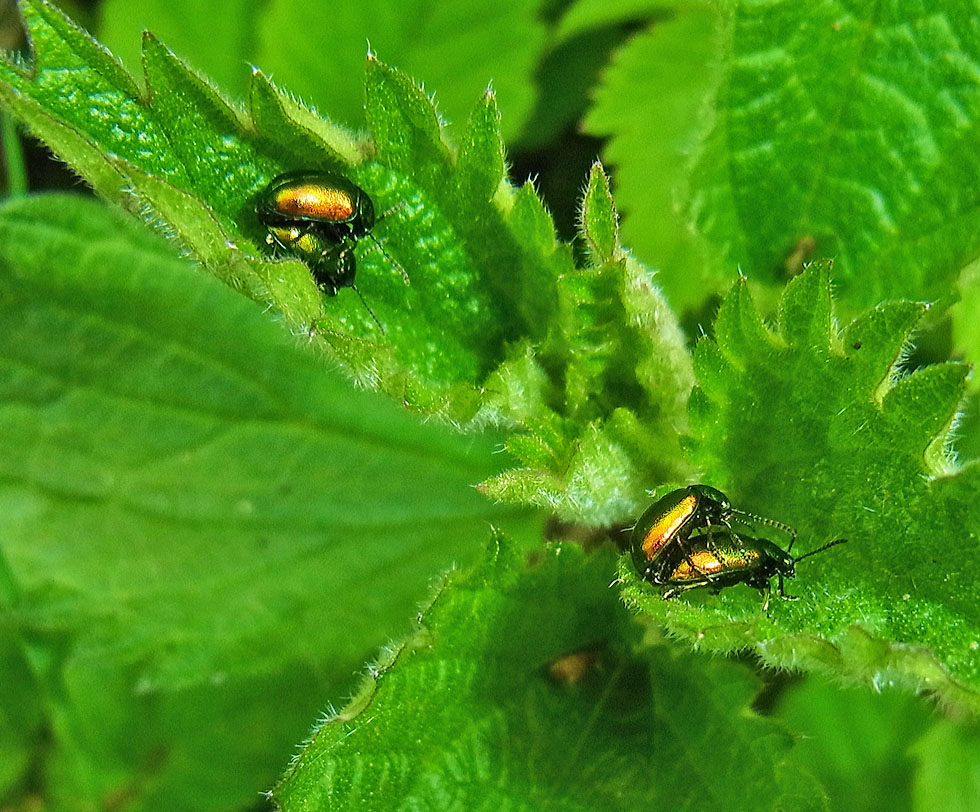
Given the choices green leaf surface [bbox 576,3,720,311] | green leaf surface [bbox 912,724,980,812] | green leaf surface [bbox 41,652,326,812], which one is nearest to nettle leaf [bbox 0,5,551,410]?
green leaf surface [bbox 576,3,720,311]

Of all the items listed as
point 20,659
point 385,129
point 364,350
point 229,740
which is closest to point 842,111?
point 385,129

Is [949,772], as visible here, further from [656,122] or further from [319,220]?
[319,220]

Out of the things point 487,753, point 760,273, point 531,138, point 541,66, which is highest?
point 541,66

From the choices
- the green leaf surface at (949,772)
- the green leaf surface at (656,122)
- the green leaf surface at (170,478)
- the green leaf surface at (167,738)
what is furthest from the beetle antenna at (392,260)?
the green leaf surface at (949,772)

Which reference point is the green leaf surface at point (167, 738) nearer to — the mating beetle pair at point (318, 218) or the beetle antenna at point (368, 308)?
the beetle antenna at point (368, 308)

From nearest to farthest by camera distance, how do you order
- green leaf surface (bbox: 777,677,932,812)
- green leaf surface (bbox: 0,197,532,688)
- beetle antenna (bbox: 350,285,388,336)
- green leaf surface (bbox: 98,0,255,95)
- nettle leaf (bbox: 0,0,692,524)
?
nettle leaf (bbox: 0,0,692,524) → beetle antenna (bbox: 350,285,388,336) → green leaf surface (bbox: 0,197,532,688) → green leaf surface (bbox: 777,677,932,812) → green leaf surface (bbox: 98,0,255,95)

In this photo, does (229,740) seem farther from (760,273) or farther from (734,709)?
(760,273)

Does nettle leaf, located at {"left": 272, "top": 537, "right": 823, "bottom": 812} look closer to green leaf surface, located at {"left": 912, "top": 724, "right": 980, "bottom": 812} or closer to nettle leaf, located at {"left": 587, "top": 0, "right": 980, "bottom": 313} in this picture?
nettle leaf, located at {"left": 587, "top": 0, "right": 980, "bottom": 313}
